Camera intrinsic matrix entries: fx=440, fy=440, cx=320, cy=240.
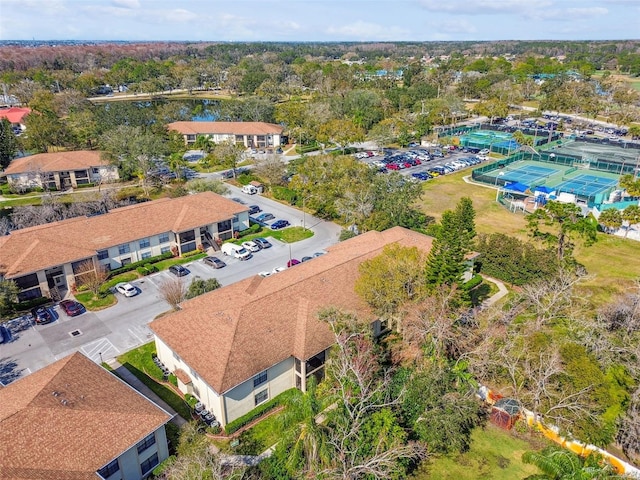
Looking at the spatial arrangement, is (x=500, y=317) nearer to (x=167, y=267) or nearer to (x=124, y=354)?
(x=124, y=354)

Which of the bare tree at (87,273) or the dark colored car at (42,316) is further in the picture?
the bare tree at (87,273)

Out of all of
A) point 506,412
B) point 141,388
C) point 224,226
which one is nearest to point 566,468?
point 506,412

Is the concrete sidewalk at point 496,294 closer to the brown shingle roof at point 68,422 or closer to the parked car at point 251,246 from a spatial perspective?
the parked car at point 251,246

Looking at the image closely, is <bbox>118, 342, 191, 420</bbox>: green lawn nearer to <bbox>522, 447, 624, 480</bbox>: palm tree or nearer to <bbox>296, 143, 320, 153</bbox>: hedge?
<bbox>522, 447, 624, 480</bbox>: palm tree

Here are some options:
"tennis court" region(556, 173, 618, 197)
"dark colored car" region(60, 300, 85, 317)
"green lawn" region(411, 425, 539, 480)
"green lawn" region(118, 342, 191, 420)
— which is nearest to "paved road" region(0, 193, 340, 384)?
"dark colored car" region(60, 300, 85, 317)

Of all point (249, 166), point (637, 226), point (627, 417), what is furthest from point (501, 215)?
point (249, 166)

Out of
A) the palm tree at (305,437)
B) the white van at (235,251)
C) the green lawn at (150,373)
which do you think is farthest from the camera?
the white van at (235,251)

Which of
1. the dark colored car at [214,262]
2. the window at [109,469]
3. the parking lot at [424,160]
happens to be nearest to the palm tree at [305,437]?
the window at [109,469]
